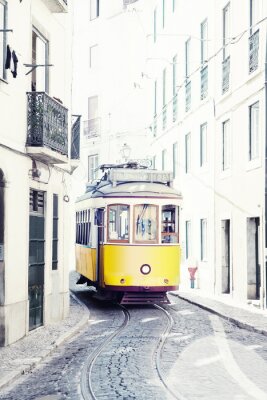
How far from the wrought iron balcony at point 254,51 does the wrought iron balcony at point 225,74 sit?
226cm

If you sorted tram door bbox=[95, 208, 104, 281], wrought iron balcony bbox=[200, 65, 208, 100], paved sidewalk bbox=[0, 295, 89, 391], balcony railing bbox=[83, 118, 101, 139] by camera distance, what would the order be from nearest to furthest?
paved sidewalk bbox=[0, 295, 89, 391] < tram door bbox=[95, 208, 104, 281] < wrought iron balcony bbox=[200, 65, 208, 100] < balcony railing bbox=[83, 118, 101, 139]

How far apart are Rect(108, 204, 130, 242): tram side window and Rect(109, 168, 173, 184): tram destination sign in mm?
852

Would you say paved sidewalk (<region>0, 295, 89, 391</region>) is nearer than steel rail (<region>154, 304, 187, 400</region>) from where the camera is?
No

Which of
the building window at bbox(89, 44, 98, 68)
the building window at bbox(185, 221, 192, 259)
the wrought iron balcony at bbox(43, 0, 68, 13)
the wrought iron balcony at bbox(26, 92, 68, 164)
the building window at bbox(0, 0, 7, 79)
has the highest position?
the building window at bbox(89, 44, 98, 68)

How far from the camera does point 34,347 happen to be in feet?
42.9

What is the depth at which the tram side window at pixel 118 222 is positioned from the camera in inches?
761

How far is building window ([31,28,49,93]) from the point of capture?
625 inches

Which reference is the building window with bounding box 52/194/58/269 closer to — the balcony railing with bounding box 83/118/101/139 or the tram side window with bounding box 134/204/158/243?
the tram side window with bounding box 134/204/158/243

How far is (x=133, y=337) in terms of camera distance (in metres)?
14.4

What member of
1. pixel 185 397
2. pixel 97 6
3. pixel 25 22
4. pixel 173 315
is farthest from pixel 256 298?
pixel 97 6

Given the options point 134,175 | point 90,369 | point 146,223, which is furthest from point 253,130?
point 90,369

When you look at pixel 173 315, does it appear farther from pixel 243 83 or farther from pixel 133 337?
pixel 243 83

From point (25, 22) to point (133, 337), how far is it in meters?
5.75

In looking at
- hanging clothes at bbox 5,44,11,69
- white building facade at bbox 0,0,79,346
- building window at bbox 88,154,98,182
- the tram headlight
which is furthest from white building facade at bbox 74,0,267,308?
hanging clothes at bbox 5,44,11,69
